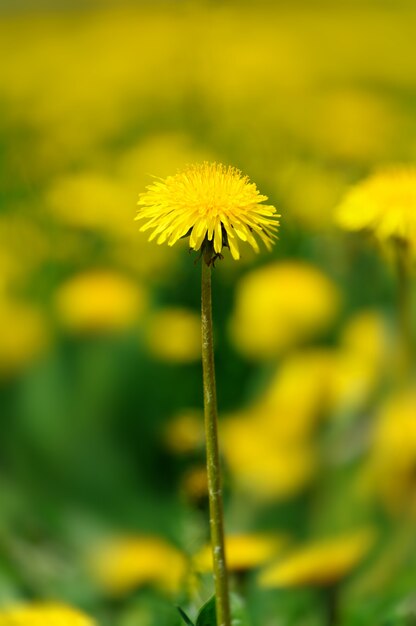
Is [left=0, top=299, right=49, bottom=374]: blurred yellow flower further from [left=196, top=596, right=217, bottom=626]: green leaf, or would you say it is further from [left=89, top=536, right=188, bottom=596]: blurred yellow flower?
[left=196, top=596, right=217, bottom=626]: green leaf

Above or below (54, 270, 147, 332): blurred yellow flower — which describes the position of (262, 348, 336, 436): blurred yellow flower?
below

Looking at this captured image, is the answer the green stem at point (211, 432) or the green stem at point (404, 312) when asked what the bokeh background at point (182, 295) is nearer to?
the green stem at point (404, 312)

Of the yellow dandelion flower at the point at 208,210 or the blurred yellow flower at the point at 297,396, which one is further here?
the blurred yellow flower at the point at 297,396

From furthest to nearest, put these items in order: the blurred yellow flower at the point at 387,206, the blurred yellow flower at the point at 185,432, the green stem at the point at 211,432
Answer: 1. the blurred yellow flower at the point at 185,432
2. the blurred yellow flower at the point at 387,206
3. the green stem at the point at 211,432

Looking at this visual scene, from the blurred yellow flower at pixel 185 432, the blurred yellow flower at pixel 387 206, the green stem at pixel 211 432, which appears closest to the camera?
the green stem at pixel 211 432

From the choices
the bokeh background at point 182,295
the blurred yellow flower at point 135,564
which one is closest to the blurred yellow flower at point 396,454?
the bokeh background at point 182,295

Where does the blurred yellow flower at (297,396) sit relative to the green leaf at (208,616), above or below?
above

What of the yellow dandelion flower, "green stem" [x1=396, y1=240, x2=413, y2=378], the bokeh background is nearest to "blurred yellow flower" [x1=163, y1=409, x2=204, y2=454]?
the bokeh background

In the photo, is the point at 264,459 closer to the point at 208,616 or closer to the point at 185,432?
the point at 185,432

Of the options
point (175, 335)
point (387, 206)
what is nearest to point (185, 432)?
point (175, 335)
